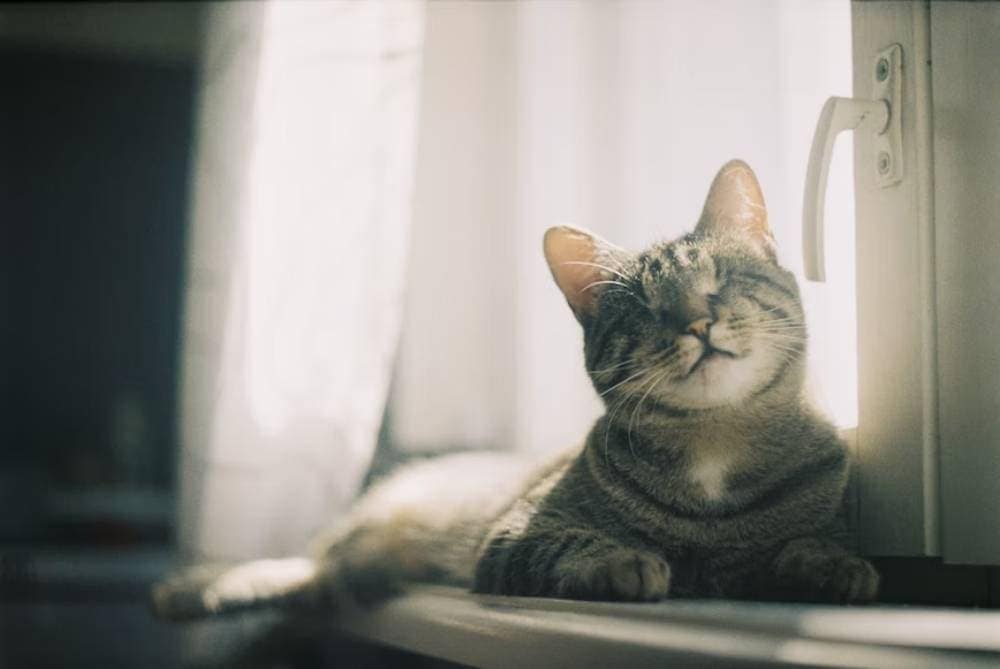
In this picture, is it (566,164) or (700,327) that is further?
(566,164)

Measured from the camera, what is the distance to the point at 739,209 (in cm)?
77

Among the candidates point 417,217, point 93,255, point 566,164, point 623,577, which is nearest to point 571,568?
point 623,577

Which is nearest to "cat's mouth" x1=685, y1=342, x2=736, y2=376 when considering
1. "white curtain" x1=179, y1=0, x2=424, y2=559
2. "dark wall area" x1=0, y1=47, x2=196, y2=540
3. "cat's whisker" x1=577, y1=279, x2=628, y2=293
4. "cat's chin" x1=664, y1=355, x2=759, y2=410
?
"cat's chin" x1=664, y1=355, x2=759, y2=410

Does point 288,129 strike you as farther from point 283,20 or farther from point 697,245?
point 697,245

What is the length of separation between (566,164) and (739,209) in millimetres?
249

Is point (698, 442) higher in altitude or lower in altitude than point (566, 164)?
lower

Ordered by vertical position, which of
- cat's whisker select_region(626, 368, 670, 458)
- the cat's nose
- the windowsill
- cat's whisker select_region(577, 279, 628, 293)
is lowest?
the windowsill

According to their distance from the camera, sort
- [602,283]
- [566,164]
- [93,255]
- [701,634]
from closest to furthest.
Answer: [701,634] < [602,283] < [566,164] < [93,255]

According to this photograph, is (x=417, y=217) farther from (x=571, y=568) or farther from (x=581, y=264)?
(x=571, y=568)

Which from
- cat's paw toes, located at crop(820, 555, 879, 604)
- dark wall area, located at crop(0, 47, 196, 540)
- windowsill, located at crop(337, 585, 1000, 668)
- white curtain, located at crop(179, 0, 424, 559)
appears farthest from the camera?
dark wall area, located at crop(0, 47, 196, 540)

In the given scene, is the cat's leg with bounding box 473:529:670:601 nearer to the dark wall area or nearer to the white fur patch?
the white fur patch

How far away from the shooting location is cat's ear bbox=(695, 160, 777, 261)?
754 mm

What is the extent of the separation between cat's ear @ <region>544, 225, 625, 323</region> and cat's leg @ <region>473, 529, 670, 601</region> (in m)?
0.19

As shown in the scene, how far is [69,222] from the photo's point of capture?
344 centimetres
